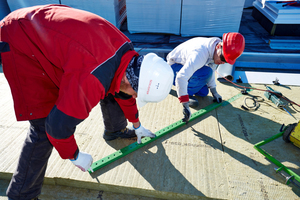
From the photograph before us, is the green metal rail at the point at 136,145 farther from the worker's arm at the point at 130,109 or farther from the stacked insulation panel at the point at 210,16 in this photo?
the stacked insulation panel at the point at 210,16

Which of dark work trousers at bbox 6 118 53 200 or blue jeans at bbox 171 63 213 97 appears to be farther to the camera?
blue jeans at bbox 171 63 213 97

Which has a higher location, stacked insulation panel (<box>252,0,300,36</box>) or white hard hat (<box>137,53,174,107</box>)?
white hard hat (<box>137,53,174,107</box>)

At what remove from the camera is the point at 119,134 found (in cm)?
239

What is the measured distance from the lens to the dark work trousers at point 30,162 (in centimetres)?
159

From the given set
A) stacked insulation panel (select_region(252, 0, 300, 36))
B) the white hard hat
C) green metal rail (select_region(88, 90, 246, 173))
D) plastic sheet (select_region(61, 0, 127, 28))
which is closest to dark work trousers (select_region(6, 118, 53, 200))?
green metal rail (select_region(88, 90, 246, 173))

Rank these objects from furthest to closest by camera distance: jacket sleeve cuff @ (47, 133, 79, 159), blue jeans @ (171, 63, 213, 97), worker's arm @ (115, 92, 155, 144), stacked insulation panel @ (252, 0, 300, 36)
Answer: stacked insulation panel @ (252, 0, 300, 36) < blue jeans @ (171, 63, 213, 97) < worker's arm @ (115, 92, 155, 144) < jacket sleeve cuff @ (47, 133, 79, 159)

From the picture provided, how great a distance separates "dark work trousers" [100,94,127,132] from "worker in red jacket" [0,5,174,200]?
701 millimetres

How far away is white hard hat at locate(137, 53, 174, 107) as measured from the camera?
1.34 metres

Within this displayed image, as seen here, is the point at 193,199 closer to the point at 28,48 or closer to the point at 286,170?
the point at 286,170

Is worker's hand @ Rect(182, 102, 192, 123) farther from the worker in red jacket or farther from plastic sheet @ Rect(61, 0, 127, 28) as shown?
plastic sheet @ Rect(61, 0, 127, 28)

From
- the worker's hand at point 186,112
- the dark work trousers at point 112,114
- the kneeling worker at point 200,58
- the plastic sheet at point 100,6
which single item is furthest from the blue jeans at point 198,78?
the plastic sheet at point 100,6

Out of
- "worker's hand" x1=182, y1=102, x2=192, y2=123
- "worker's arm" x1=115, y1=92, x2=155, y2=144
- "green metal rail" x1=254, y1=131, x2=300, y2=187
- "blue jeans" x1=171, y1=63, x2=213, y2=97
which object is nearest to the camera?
"green metal rail" x1=254, y1=131, x2=300, y2=187

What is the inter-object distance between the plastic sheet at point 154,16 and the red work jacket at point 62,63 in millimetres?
3745

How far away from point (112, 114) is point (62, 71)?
97cm
